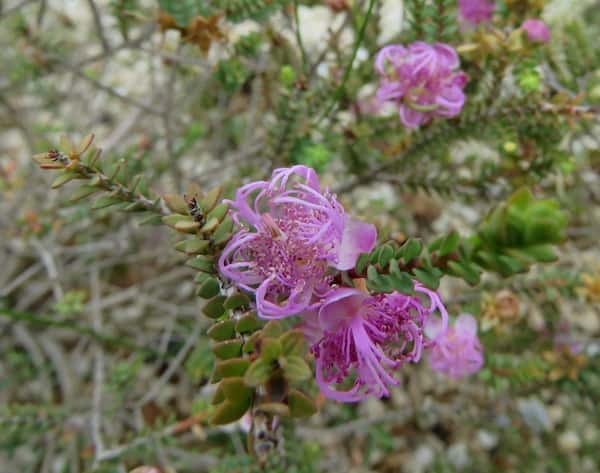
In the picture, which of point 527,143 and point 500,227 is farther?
point 527,143

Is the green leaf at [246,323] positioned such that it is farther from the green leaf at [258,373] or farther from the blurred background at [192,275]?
the blurred background at [192,275]

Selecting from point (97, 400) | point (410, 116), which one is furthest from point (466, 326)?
point (97, 400)

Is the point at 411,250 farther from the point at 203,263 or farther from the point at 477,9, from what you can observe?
the point at 477,9

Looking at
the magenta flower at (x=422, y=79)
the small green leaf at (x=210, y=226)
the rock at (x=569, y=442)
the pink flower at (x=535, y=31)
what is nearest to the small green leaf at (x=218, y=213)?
the small green leaf at (x=210, y=226)

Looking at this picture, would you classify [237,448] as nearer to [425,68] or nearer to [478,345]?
[478,345]

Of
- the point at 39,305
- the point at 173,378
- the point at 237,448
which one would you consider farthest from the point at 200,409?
the point at 39,305

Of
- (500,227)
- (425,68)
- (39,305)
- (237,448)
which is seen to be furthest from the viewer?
(39,305)
